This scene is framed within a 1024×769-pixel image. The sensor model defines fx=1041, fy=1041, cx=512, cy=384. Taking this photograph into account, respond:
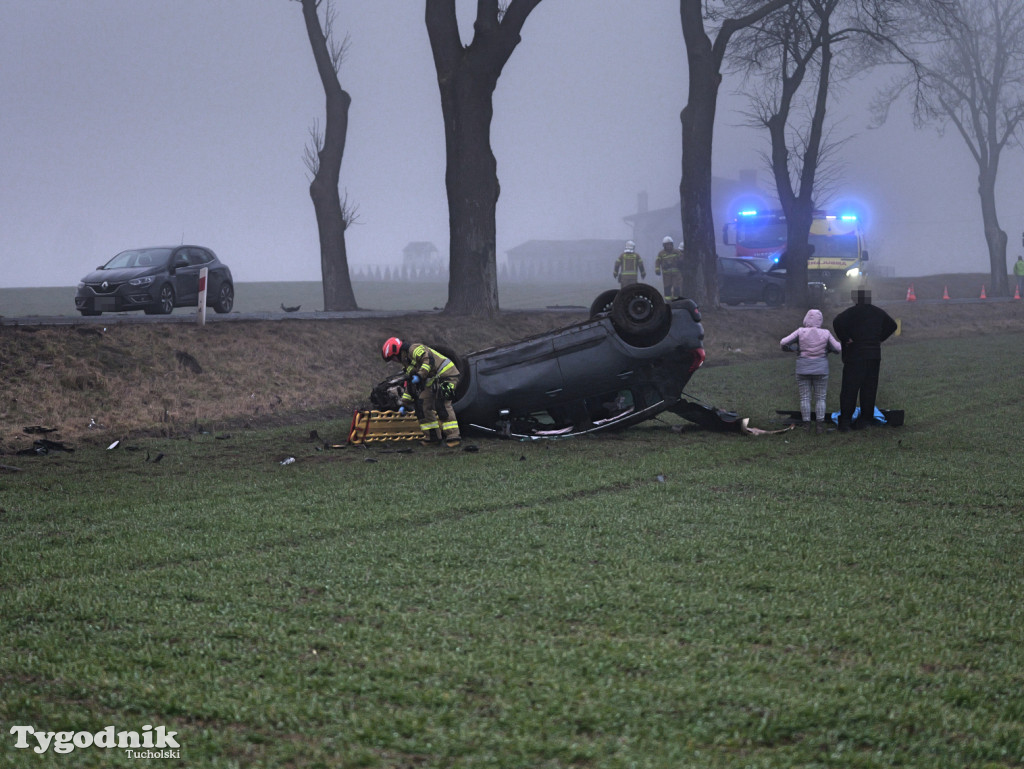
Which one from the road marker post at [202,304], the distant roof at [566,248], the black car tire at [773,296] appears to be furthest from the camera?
the distant roof at [566,248]

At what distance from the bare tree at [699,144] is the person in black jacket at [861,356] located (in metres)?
14.7

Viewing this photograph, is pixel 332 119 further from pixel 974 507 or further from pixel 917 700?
pixel 917 700

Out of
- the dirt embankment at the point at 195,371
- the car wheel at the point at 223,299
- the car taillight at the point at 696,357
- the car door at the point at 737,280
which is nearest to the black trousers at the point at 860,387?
the car taillight at the point at 696,357

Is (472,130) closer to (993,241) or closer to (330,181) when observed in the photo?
(330,181)

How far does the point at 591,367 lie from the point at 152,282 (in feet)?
41.1

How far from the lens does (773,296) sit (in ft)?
110

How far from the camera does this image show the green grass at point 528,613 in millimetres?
3996

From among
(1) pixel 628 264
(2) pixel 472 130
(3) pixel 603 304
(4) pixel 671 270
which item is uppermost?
(2) pixel 472 130

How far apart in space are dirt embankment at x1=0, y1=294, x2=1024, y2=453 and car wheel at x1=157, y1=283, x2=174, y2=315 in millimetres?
3829

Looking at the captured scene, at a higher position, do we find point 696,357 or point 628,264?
point 628,264

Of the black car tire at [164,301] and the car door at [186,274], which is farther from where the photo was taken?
the car door at [186,274]

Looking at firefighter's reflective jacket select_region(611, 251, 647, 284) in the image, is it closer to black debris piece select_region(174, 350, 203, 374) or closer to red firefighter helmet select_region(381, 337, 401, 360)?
black debris piece select_region(174, 350, 203, 374)

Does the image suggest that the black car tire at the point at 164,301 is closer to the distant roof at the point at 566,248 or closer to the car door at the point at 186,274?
the car door at the point at 186,274

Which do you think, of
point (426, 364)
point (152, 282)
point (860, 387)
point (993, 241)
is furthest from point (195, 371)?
point (993, 241)
